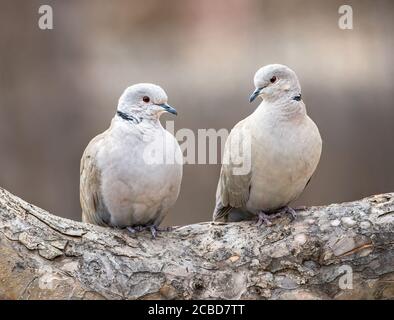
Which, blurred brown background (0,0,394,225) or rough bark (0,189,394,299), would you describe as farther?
blurred brown background (0,0,394,225)

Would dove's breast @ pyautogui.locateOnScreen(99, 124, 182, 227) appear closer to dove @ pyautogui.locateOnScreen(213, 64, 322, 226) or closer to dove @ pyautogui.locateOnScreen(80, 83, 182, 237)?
dove @ pyautogui.locateOnScreen(80, 83, 182, 237)

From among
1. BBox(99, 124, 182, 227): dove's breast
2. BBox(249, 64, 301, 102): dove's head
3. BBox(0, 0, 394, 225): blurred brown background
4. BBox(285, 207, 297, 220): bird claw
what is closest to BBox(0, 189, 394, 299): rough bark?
BBox(285, 207, 297, 220): bird claw

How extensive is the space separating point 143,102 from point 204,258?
2.15ft

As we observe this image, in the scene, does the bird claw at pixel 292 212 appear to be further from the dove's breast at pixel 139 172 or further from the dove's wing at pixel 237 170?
the dove's breast at pixel 139 172

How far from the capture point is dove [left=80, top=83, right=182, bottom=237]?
2.83m

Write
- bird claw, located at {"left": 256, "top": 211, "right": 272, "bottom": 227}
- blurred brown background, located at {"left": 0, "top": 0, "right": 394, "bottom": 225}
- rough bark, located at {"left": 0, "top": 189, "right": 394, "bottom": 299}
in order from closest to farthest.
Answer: rough bark, located at {"left": 0, "top": 189, "right": 394, "bottom": 299}
bird claw, located at {"left": 256, "top": 211, "right": 272, "bottom": 227}
blurred brown background, located at {"left": 0, "top": 0, "right": 394, "bottom": 225}

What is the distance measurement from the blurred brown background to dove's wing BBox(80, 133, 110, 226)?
2.09 m

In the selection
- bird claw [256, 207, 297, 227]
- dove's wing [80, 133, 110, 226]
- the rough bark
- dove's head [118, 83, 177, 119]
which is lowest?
the rough bark

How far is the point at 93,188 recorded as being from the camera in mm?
2934

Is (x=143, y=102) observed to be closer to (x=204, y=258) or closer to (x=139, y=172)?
(x=139, y=172)

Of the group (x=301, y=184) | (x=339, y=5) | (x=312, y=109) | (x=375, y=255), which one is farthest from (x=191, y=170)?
(x=375, y=255)

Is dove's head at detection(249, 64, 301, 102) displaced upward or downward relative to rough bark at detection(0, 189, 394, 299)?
upward

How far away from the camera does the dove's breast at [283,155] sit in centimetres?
290

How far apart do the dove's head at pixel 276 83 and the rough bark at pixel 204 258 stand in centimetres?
47
